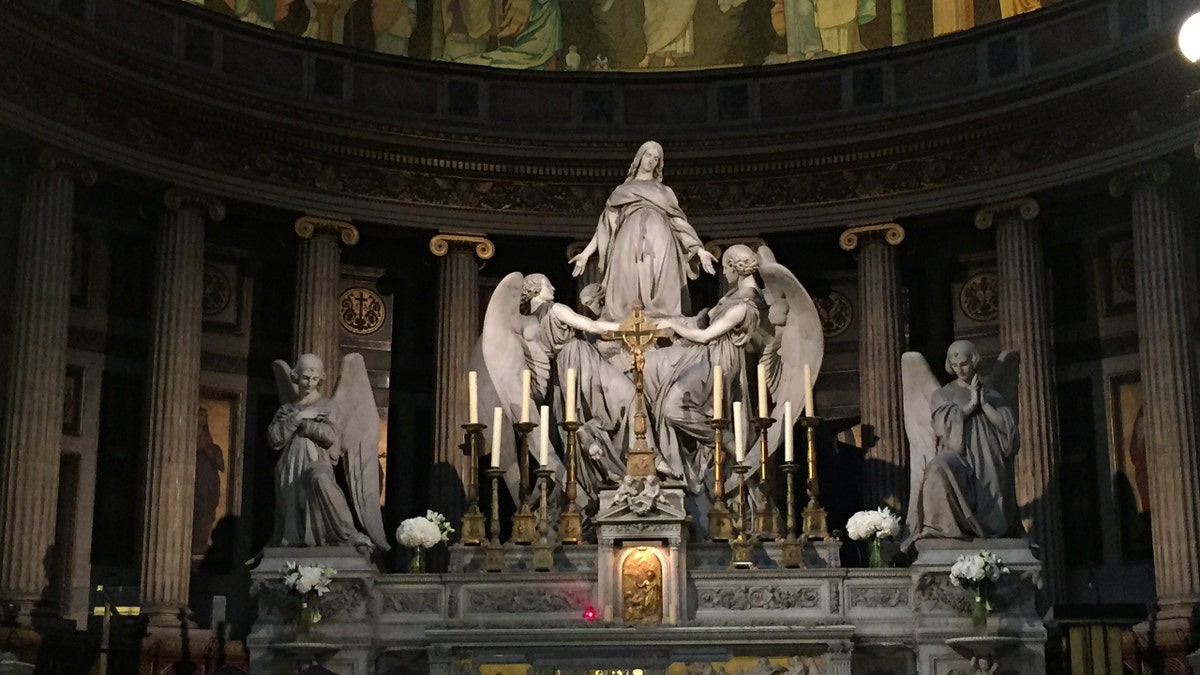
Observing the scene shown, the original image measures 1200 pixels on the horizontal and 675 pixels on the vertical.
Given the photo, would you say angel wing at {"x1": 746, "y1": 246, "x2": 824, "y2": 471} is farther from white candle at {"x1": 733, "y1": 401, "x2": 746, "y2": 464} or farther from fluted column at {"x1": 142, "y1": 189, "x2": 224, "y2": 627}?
fluted column at {"x1": 142, "y1": 189, "x2": 224, "y2": 627}

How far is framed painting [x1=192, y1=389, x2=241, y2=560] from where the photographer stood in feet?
88.6

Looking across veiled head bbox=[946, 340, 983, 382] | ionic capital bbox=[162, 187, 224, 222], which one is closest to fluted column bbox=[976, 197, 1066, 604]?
veiled head bbox=[946, 340, 983, 382]

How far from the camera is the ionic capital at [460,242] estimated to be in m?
28.2

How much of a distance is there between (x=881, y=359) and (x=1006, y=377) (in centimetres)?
744

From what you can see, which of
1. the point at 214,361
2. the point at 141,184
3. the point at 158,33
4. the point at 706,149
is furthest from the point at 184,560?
the point at 706,149

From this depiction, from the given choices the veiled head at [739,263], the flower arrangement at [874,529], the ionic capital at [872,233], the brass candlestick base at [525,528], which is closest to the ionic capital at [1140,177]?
the ionic capital at [872,233]

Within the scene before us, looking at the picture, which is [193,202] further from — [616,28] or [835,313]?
[835,313]

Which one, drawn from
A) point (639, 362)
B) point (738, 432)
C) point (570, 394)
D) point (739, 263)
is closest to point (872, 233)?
point (739, 263)

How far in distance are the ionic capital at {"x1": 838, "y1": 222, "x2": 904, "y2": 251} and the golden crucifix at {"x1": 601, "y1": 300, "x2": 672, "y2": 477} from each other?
27.2 feet

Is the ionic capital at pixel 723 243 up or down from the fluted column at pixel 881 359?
up

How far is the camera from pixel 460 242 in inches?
1112

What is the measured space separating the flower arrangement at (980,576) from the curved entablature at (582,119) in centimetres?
966

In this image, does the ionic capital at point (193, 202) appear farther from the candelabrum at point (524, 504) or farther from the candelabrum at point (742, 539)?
the candelabrum at point (742, 539)

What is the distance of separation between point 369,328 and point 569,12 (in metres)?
6.78
